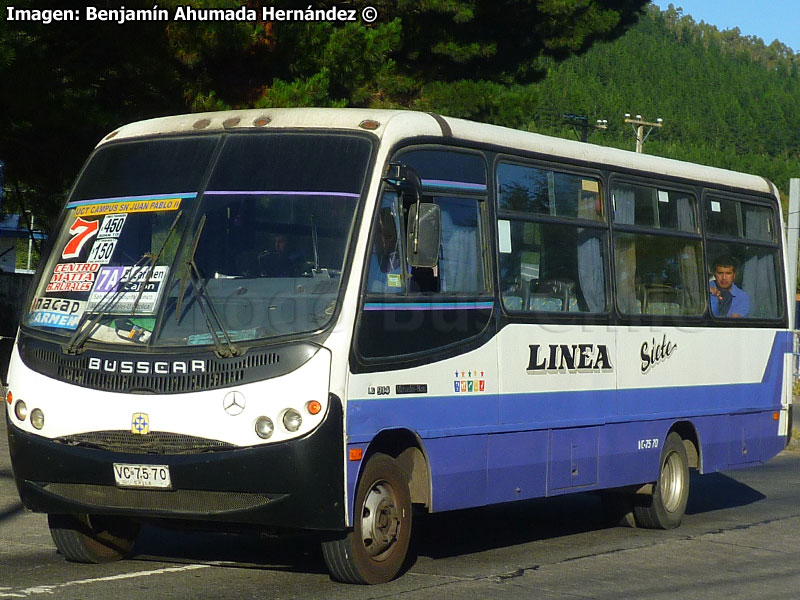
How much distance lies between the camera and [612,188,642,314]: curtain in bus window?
11086 millimetres

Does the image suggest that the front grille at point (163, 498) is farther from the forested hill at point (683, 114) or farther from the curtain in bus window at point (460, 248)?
the forested hill at point (683, 114)

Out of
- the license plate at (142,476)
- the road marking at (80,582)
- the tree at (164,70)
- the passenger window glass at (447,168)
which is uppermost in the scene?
the tree at (164,70)

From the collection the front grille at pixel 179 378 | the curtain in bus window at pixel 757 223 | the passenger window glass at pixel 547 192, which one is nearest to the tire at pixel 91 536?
the front grille at pixel 179 378

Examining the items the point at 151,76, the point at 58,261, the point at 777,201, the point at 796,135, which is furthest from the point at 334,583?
the point at 796,135

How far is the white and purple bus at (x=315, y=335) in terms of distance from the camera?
302 inches

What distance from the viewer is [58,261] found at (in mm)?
8648

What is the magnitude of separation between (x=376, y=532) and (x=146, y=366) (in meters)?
1.68

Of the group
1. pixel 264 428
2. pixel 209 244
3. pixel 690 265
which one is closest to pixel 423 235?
pixel 209 244

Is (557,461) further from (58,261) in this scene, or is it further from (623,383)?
(58,261)

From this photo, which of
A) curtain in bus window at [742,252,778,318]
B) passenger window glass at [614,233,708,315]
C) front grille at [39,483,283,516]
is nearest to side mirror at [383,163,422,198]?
front grille at [39,483,283,516]

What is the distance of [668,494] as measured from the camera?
11914mm

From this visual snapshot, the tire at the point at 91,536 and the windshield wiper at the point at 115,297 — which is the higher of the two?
the windshield wiper at the point at 115,297

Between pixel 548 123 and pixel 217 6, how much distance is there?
441 feet

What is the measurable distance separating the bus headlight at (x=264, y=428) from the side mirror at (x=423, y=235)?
1.39m
